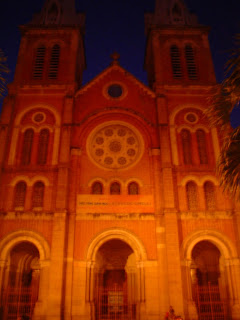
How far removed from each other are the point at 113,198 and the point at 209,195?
6.92 metres

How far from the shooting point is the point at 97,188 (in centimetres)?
2311

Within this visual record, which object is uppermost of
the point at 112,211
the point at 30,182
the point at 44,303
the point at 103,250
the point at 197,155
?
the point at 197,155

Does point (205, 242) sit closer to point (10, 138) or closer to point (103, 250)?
point (103, 250)

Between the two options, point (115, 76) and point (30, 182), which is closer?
point (30, 182)

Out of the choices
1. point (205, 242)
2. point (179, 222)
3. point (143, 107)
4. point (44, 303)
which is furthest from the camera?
point (143, 107)

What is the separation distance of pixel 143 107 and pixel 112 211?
9008 mm

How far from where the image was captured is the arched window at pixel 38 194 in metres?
22.3

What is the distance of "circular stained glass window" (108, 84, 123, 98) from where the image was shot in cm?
2624

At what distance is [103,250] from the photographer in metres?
23.7

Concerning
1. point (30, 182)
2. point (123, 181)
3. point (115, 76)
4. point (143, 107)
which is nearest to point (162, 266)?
point (123, 181)

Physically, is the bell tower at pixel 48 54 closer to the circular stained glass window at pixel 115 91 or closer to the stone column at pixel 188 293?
the circular stained glass window at pixel 115 91

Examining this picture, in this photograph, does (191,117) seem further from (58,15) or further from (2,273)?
(58,15)

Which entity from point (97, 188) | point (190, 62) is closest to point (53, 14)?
point (190, 62)

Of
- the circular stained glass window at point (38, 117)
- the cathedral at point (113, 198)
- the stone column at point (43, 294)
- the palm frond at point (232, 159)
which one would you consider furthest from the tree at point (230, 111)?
the circular stained glass window at point (38, 117)
